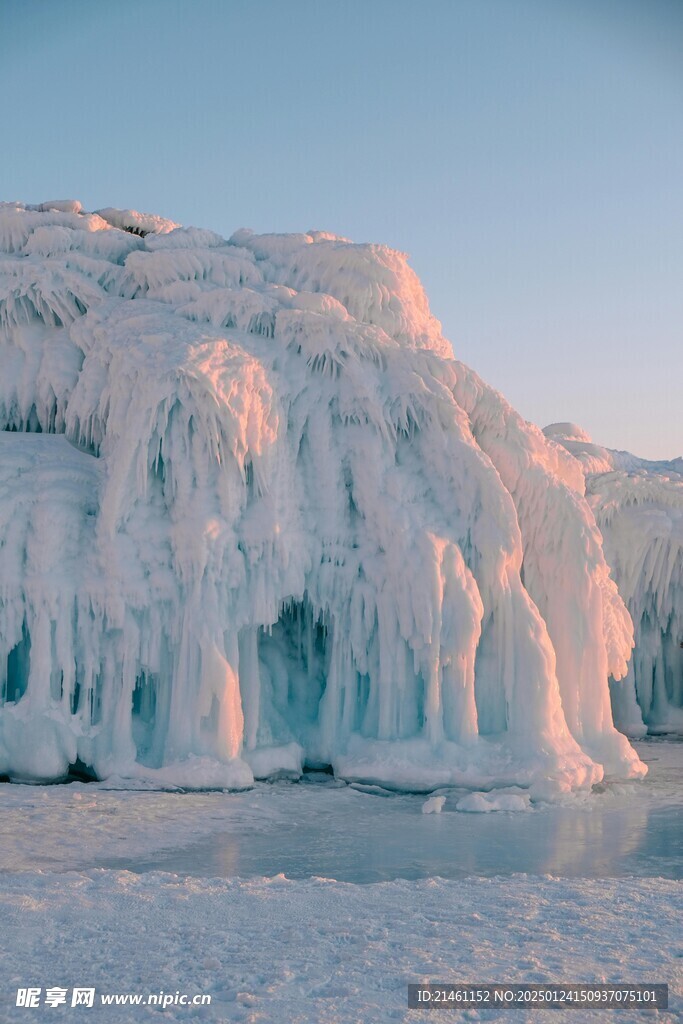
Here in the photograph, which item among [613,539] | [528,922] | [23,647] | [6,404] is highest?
[6,404]

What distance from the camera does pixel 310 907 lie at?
870 cm

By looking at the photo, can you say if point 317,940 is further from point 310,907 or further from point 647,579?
point 647,579

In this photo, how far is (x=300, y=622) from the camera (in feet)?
59.6

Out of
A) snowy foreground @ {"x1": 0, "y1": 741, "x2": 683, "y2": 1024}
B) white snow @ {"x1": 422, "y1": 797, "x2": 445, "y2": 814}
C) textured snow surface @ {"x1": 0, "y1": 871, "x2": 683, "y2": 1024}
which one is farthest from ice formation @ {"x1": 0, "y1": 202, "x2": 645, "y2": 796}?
textured snow surface @ {"x1": 0, "y1": 871, "x2": 683, "y2": 1024}

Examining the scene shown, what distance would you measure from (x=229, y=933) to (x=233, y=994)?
127 cm

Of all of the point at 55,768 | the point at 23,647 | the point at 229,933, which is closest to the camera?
the point at 229,933

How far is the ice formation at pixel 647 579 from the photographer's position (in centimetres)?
2400

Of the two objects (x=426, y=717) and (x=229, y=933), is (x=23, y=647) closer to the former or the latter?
(x=426, y=717)

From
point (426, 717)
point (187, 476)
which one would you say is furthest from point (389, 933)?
point (187, 476)

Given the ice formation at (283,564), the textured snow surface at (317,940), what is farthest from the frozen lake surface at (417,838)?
the textured snow surface at (317,940)

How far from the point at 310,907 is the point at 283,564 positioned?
8.18 metres

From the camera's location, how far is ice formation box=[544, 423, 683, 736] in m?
24.0

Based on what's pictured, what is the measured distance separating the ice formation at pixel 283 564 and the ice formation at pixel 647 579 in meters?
5.64

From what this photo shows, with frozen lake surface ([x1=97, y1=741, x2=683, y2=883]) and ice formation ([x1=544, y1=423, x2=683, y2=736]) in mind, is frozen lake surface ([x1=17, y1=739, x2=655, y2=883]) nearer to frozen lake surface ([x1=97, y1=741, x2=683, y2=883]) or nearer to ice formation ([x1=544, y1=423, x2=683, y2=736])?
frozen lake surface ([x1=97, y1=741, x2=683, y2=883])
